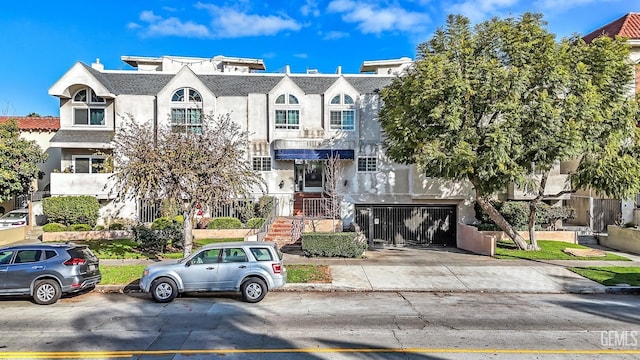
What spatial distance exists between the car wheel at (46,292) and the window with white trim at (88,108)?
673 inches

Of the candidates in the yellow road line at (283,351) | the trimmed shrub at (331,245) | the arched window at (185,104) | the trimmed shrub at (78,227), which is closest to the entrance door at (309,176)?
the arched window at (185,104)

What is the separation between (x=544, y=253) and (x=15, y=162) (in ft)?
100

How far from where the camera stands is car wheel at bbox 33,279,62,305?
1238 cm

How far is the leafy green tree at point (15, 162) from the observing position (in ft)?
83.8

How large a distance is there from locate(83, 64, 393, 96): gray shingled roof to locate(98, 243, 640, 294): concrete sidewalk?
484 inches

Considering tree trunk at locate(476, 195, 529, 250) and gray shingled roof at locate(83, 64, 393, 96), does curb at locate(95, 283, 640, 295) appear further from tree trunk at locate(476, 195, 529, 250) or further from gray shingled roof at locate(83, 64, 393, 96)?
gray shingled roof at locate(83, 64, 393, 96)

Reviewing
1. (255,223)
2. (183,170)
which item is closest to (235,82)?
(255,223)

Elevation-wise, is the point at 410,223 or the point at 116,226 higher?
the point at 116,226

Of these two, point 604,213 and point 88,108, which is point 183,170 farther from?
point 604,213

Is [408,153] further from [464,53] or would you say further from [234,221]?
[234,221]

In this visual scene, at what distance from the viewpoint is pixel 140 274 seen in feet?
50.8

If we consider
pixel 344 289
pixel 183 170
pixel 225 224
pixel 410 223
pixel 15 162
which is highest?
pixel 15 162

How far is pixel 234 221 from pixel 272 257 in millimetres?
10231

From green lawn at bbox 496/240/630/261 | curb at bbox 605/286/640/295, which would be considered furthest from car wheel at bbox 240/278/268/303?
green lawn at bbox 496/240/630/261
